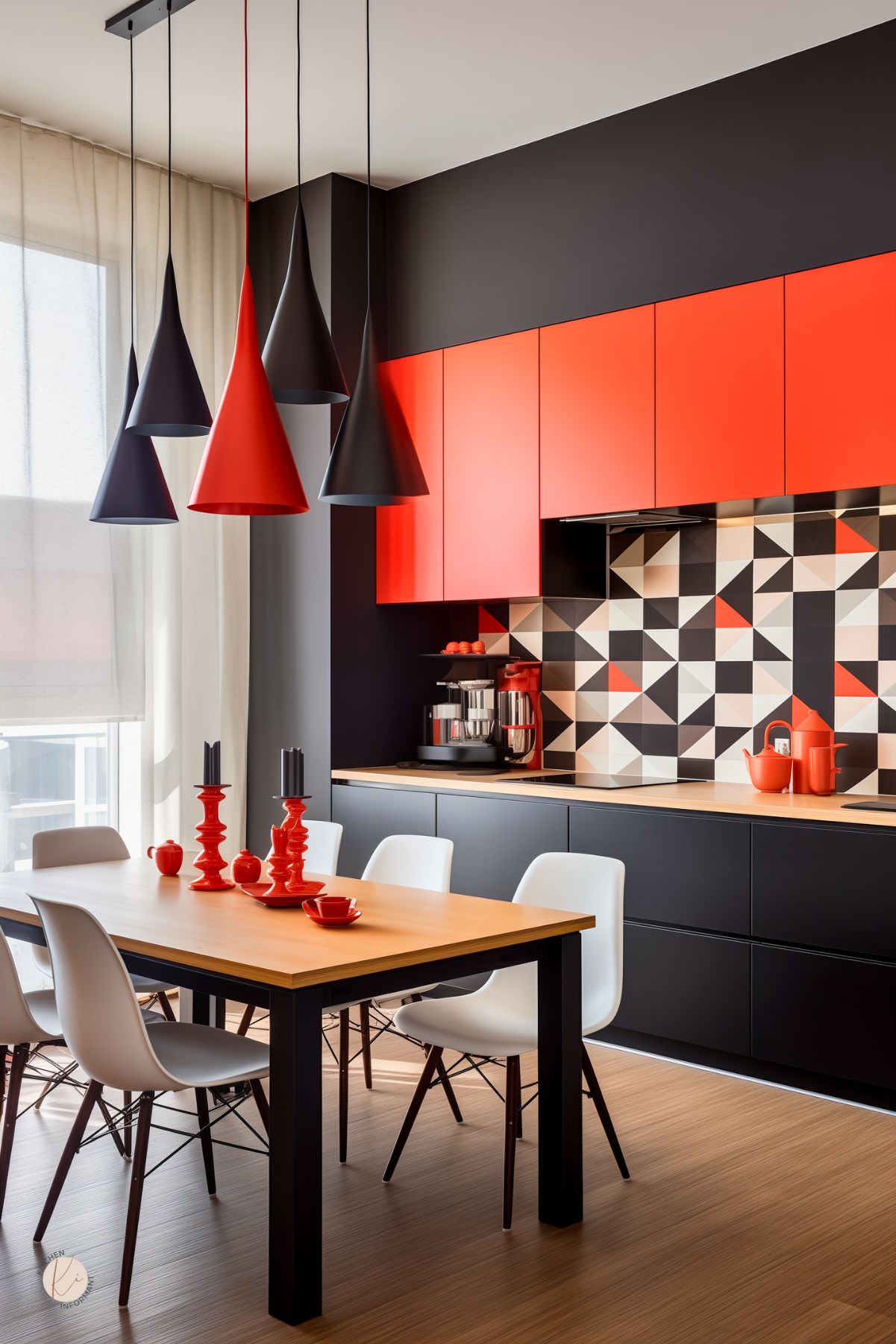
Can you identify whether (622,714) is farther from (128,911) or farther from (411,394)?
(128,911)

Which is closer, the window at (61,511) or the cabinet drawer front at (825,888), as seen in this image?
the cabinet drawer front at (825,888)

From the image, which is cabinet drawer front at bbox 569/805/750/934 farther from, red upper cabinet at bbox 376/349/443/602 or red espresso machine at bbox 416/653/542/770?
red upper cabinet at bbox 376/349/443/602

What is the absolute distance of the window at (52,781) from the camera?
4562mm

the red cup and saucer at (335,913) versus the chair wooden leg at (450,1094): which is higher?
the red cup and saucer at (335,913)

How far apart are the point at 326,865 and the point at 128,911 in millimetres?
1011

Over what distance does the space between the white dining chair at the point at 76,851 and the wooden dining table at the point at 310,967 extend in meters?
0.40

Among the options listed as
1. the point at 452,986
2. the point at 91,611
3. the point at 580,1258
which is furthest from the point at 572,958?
the point at 91,611

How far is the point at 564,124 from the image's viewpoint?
4.64 metres

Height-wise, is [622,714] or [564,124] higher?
[564,124]

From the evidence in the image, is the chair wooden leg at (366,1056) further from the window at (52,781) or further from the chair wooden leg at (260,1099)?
the window at (52,781)

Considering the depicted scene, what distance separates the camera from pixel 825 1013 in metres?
3.65

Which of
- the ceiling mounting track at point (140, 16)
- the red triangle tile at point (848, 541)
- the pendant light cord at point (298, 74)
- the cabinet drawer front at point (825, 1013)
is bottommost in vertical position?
the cabinet drawer front at point (825, 1013)

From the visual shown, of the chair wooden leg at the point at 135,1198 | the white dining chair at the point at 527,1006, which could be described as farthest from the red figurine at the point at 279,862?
the chair wooden leg at the point at 135,1198

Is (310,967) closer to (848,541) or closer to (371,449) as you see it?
(371,449)
